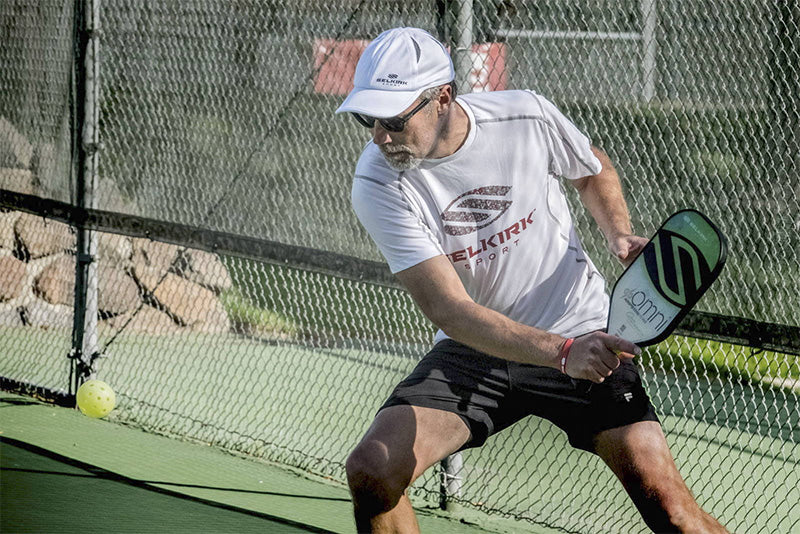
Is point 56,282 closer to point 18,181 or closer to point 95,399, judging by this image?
point 18,181

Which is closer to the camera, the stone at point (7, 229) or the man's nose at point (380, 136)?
the man's nose at point (380, 136)

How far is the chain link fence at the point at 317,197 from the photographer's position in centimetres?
438

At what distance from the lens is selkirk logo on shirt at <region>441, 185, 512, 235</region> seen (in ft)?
10.8

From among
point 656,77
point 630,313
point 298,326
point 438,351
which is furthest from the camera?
point 298,326

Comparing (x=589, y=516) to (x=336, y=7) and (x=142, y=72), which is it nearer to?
(x=336, y=7)

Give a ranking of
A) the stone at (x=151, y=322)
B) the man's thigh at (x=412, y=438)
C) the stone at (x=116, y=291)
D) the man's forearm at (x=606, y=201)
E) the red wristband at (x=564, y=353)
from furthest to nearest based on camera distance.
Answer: the stone at (x=151, y=322)
the stone at (x=116, y=291)
the man's forearm at (x=606, y=201)
the man's thigh at (x=412, y=438)
the red wristband at (x=564, y=353)

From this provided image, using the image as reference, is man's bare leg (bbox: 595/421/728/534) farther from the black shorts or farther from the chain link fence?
the chain link fence

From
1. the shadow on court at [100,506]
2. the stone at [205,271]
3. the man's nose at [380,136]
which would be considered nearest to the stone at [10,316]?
the stone at [205,271]

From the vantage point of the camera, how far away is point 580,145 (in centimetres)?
348

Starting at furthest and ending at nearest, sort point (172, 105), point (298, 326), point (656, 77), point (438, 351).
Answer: point (298, 326), point (172, 105), point (656, 77), point (438, 351)

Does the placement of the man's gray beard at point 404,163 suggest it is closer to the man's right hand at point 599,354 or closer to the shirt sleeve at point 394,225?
the shirt sleeve at point 394,225

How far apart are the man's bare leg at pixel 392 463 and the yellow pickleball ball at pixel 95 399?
10.1 ft

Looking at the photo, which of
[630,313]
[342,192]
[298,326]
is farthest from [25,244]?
[630,313]

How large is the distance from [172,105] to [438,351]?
3.24 metres
